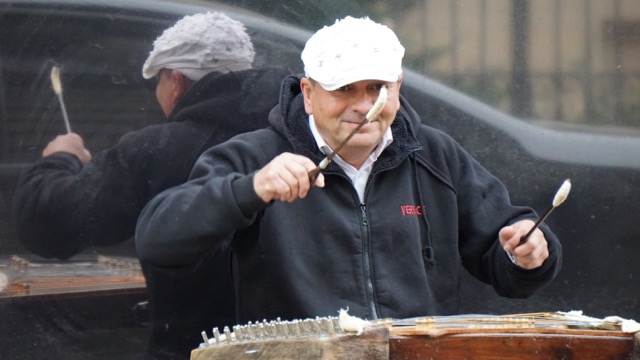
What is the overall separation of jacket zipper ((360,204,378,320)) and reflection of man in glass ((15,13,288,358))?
472 mm

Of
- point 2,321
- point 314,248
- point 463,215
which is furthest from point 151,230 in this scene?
point 463,215

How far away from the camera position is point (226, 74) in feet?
10.8

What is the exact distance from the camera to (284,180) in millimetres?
2670

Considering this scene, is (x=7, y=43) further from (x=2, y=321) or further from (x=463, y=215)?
(x=463, y=215)

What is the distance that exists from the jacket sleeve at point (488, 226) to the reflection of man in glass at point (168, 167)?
0.62 m

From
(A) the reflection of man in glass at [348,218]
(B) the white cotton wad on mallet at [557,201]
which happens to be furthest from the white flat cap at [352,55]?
(B) the white cotton wad on mallet at [557,201]

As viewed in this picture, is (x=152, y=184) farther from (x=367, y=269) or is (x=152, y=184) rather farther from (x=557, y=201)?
(x=557, y=201)

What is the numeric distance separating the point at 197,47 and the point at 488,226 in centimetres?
96

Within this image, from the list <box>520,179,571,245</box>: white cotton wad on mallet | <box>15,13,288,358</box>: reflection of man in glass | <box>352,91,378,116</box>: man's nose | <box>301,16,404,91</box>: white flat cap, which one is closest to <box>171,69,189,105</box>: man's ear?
<box>15,13,288,358</box>: reflection of man in glass

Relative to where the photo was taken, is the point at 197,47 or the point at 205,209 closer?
the point at 205,209

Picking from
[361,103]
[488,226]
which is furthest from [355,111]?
[488,226]

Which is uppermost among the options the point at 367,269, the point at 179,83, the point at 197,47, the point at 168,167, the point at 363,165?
the point at 197,47

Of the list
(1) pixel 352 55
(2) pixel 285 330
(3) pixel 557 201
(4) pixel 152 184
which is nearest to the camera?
(2) pixel 285 330

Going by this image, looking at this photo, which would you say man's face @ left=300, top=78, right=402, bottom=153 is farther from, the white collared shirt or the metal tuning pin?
the metal tuning pin
